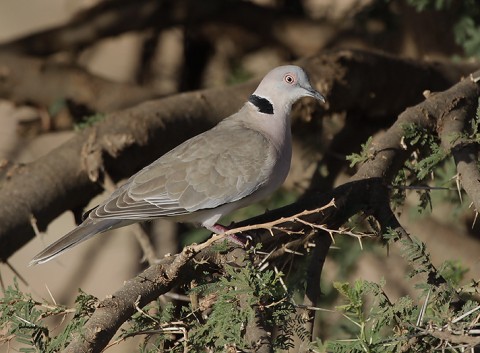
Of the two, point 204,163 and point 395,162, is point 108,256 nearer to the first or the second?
point 204,163

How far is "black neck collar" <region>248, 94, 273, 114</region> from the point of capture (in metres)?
4.38

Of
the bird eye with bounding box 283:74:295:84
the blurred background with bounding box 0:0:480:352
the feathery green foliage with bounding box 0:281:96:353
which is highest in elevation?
the feathery green foliage with bounding box 0:281:96:353

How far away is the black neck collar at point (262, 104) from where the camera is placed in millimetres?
4379

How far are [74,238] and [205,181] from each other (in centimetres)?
63

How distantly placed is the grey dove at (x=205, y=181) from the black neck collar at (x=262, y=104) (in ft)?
0.60

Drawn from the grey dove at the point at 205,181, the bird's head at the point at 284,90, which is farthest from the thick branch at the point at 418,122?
the bird's head at the point at 284,90

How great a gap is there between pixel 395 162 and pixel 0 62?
3227 millimetres

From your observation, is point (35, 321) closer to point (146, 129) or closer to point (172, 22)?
point (146, 129)

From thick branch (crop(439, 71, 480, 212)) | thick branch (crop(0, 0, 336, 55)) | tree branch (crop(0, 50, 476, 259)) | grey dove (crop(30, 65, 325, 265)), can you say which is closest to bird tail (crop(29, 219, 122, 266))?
grey dove (crop(30, 65, 325, 265))

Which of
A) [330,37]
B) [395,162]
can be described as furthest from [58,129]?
[395,162]

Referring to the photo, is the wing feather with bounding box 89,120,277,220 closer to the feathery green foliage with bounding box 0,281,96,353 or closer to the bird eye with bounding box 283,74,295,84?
the bird eye with bounding box 283,74,295,84

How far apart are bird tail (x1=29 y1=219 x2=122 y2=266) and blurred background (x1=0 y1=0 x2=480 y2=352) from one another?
3.53 feet

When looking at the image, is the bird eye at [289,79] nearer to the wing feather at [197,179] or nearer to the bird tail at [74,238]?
the wing feather at [197,179]

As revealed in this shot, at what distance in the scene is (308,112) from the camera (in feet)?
16.8
